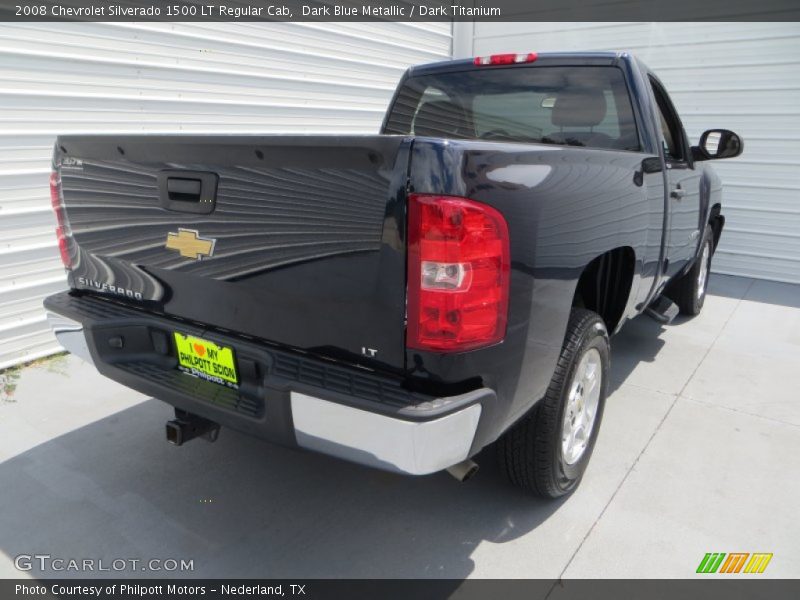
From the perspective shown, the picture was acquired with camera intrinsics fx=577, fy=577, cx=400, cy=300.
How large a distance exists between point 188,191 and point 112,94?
282 centimetres

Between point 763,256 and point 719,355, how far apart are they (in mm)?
3402

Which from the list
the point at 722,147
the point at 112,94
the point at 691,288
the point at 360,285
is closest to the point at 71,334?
the point at 360,285

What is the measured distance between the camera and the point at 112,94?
413 centimetres

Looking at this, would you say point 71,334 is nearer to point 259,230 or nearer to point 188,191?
point 188,191

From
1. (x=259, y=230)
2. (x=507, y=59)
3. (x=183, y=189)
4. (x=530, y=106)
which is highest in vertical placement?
(x=507, y=59)

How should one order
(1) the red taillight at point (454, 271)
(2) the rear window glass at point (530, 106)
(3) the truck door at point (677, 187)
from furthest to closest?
(3) the truck door at point (677, 187) < (2) the rear window glass at point (530, 106) < (1) the red taillight at point (454, 271)

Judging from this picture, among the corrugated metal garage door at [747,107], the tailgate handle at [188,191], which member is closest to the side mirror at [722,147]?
the tailgate handle at [188,191]

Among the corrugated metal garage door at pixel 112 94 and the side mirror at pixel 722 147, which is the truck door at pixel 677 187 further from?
the corrugated metal garage door at pixel 112 94

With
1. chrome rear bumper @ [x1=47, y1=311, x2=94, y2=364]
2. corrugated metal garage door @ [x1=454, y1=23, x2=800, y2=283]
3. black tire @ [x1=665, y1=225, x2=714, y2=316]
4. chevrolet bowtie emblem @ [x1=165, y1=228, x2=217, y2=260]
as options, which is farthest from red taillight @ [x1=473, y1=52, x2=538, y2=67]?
corrugated metal garage door @ [x1=454, y1=23, x2=800, y2=283]

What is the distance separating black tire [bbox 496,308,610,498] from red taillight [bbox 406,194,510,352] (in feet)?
2.09

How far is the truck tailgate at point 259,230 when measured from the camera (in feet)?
5.27

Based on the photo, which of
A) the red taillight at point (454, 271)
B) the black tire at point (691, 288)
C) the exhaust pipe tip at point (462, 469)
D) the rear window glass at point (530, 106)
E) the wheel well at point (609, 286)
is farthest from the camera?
the black tire at point (691, 288)
